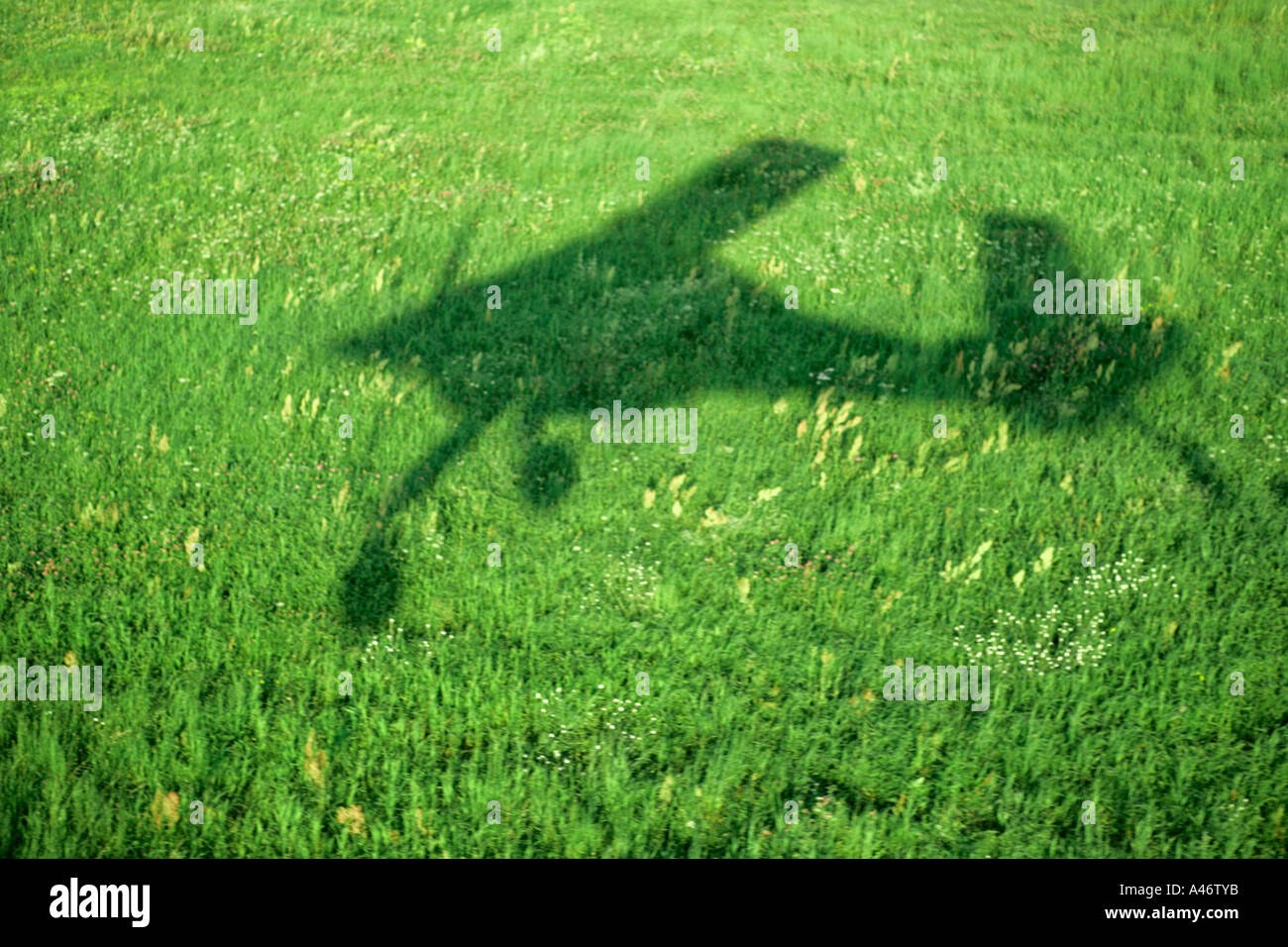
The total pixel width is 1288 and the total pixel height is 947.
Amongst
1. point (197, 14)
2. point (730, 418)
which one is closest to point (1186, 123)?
point (730, 418)

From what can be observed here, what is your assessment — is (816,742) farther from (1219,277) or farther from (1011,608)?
(1219,277)

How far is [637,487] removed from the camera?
7.00m

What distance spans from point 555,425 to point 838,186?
6.43 metres

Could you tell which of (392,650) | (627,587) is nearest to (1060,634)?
(627,587)

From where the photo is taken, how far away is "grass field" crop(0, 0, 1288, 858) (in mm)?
4746

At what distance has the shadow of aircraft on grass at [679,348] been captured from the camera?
26.1 ft

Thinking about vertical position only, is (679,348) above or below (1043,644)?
above

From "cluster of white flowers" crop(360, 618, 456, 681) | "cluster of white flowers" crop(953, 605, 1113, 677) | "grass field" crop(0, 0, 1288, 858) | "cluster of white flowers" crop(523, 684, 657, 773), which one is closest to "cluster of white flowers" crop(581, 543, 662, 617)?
"grass field" crop(0, 0, 1288, 858)

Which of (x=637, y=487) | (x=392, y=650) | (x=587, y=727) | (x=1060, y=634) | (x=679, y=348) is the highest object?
(x=679, y=348)

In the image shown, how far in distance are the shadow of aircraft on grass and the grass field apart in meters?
0.05

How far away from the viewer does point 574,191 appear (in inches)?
477

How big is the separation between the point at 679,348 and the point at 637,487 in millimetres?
2331

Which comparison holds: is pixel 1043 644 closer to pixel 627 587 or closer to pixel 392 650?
pixel 627 587

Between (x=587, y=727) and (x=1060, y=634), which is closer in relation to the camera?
(x=587, y=727)
